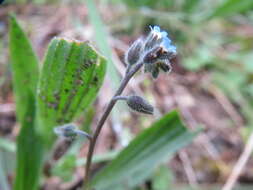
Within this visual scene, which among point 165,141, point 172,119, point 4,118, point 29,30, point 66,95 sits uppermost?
point 66,95

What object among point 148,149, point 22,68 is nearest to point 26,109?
point 22,68

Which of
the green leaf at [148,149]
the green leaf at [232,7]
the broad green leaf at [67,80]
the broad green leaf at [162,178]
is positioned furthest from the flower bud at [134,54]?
the green leaf at [232,7]

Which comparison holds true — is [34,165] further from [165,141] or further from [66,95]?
[165,141]

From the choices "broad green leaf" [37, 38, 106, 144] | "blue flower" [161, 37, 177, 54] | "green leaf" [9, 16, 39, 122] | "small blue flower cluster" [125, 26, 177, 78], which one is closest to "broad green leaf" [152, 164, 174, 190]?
"broad green leaf" [37, 38, 106, 144]

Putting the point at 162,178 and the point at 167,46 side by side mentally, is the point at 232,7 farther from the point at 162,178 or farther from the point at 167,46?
the point at 167,46

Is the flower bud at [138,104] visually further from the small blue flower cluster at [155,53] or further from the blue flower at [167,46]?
the blue flower at [167,46]

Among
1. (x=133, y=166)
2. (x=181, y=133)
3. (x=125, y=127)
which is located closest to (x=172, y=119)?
(x=181, y=133)

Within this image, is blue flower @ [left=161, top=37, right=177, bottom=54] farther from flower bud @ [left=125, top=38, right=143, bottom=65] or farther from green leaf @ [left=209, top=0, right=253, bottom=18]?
green leaf @ [left=209, top=0, right=253, bottom=18]
